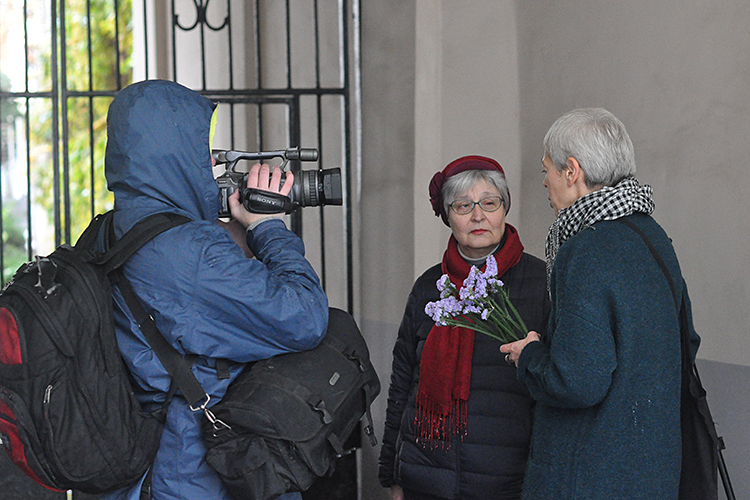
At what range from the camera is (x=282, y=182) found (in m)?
1.56

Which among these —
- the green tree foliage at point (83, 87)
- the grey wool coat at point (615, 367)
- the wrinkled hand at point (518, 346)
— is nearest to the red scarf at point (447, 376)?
the wrinkled hand at point (518, 346)

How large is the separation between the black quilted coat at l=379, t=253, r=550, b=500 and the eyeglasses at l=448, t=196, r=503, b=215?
0.49 feet

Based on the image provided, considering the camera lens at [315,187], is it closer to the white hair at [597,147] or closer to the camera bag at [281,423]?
the camera bag at [281,423]

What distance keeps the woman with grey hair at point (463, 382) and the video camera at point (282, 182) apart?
0.49 m

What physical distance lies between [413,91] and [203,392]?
77.5 inches

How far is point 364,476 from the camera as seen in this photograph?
11.6ft

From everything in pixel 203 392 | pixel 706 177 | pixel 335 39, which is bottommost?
pixel 203 392

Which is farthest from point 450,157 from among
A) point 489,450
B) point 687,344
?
point 687,344

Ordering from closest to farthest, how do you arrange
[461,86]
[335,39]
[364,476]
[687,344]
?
[687,344] < [461,86] < [364,476] < [335,39]

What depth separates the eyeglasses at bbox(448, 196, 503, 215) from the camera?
1971 millimetres

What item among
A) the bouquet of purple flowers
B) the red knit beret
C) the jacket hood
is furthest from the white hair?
the jacket hood

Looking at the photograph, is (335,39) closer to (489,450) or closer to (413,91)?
(413,91)

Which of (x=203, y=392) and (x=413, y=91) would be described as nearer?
(x=203, y=392)

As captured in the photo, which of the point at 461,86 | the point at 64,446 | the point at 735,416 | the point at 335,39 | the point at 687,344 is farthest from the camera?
the point at 335,39
